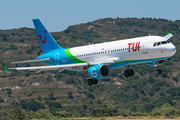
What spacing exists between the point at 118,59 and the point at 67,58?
11.6m

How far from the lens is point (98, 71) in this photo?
48875 millimetres

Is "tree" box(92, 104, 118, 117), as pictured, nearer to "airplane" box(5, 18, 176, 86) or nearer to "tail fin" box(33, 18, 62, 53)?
"tail fin" box(33, 18, 62, 53)

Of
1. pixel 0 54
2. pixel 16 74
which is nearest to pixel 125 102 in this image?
pixel 16 74

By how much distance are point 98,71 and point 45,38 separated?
57.6 feet

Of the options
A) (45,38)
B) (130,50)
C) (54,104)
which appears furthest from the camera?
(54,104)

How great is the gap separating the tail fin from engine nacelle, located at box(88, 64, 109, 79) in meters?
14.0

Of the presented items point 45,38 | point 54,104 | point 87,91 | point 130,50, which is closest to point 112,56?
point 130,50

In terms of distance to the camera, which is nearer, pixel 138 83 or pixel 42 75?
pixel 42 75

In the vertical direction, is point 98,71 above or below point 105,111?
above

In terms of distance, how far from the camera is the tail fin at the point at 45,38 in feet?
202

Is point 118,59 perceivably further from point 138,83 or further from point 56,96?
point 138,83

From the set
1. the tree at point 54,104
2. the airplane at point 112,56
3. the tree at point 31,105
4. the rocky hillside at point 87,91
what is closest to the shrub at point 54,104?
the tree at point 54,104

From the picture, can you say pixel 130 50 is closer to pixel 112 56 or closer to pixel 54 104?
pixel 112 56

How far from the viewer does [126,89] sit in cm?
18300
